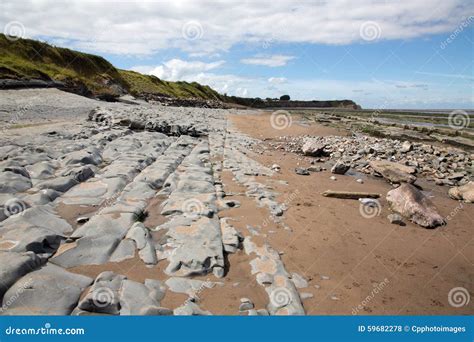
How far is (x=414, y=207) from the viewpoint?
27.3 ft

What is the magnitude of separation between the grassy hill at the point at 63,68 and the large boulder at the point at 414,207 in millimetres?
28350

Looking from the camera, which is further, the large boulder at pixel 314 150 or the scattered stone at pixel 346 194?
the large boulder at pixel 314 150

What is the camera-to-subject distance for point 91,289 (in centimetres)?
445

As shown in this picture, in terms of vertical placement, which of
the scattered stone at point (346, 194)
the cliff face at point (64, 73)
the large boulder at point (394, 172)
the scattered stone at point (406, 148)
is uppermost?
the cliff face at point (64, 73)

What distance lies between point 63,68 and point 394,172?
151ft

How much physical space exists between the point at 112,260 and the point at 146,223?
60.4 inches

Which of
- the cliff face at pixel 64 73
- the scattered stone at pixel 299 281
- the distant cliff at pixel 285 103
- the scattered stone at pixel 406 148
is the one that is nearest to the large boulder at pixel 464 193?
the scattered stone at pixel 406 148

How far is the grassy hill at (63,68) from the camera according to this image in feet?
99.0

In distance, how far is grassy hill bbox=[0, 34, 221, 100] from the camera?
99.0ft

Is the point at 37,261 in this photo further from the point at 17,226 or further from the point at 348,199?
the point at 348,199

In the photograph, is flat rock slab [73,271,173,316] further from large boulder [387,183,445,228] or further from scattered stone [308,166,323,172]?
scattered stone [308,166,323,172]

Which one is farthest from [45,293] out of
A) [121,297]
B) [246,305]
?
[246,305]

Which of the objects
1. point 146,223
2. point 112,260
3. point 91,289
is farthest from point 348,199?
point 91,289

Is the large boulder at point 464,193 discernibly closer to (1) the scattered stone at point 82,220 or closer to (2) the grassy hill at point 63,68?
(1) the scattered stone at point 82,220
